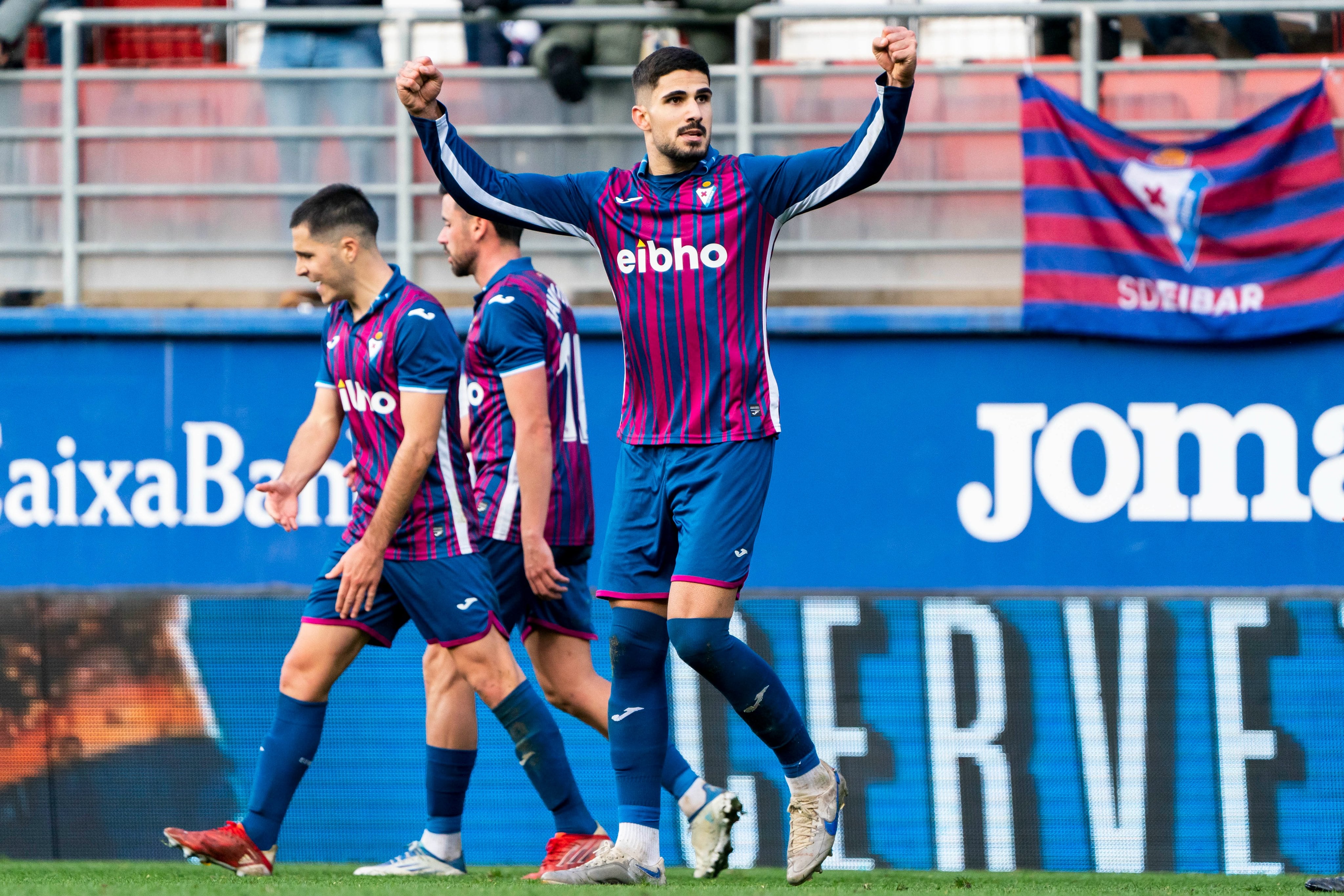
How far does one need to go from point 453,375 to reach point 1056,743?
2.48m

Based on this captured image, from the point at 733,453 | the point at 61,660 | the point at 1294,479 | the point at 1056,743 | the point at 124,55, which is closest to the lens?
the point at 733,453

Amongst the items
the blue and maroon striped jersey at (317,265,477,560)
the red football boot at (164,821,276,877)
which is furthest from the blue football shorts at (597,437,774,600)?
the red football boot at (164,821,276,877)

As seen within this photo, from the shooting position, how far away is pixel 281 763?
17.2ft

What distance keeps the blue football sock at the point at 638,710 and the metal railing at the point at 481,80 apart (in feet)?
15.5

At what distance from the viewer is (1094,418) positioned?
8.76 meters

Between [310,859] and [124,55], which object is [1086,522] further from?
[124,55]

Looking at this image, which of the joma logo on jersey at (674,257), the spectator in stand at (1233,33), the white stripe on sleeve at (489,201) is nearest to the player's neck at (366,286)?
the white stripe on sleeve at (489,201)

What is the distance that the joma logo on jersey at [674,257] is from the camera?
455 centimetres

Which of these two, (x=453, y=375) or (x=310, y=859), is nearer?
(x=453, y=375)

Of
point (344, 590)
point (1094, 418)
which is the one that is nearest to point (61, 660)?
point (344, 590)

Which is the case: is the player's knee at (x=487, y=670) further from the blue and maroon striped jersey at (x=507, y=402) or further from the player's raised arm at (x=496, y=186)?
the player's raised arm at (x=496, y=186)

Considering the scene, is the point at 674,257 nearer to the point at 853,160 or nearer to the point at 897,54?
the point at 853,160

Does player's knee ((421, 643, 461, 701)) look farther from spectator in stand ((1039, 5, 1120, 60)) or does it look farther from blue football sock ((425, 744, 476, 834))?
spectator in stand ((1039, 5, 1120, 60))

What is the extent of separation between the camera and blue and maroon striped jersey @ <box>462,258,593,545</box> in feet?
18.2
